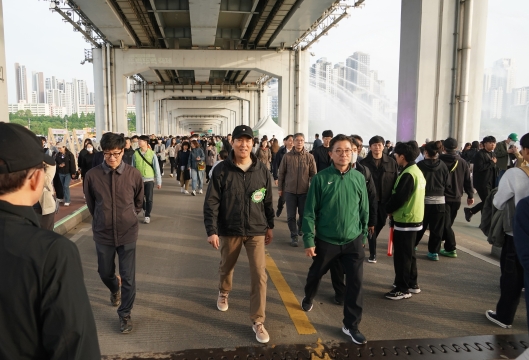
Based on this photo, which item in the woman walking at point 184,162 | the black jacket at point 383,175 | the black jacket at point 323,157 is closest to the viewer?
the black jacket at point 383,175

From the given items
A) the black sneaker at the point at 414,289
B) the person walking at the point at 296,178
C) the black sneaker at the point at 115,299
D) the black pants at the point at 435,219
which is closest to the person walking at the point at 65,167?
the person walking at the point at 296,178

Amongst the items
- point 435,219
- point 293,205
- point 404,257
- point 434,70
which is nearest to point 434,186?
point 435,219

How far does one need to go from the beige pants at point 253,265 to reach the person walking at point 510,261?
93.2 inches

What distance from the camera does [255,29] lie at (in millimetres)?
23391

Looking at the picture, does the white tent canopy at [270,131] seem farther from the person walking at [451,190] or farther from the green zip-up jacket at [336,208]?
the green zip-up jacket at [336,208]

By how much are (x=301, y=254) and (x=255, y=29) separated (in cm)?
1928

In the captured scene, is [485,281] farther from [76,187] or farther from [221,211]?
[76,187]

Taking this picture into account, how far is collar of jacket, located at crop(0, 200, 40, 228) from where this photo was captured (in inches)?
53.9

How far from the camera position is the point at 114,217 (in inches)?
163

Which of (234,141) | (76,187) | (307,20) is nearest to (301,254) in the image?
(234,141)

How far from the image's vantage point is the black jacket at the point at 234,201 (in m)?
4.10

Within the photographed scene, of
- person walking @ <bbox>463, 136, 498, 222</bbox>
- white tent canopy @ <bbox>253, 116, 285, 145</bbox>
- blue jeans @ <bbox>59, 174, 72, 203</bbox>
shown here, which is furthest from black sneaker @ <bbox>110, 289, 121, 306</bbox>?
white tent canopy @ <bbox>253, 116, 285, 145</bbox>

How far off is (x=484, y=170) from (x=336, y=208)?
7.40m

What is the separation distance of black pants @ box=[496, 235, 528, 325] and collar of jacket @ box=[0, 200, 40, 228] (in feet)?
13.8
